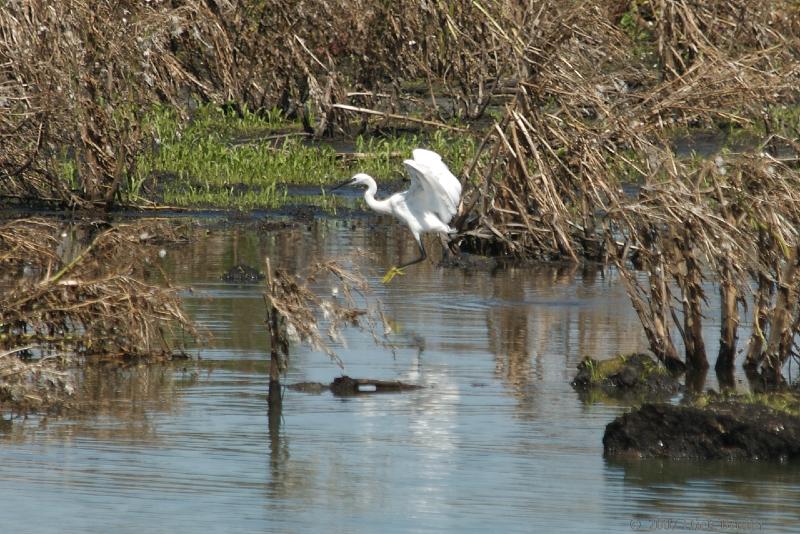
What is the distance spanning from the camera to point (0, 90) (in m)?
16.5

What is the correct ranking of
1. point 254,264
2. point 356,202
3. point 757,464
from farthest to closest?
1. point 356,202
2. point 254,264
3. point 757,464

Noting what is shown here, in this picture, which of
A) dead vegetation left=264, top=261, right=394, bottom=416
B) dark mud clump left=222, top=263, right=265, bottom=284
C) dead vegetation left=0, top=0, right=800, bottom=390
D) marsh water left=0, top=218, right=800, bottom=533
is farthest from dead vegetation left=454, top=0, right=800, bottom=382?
dark mud clump left=222, top=263, right=265, bottom=284

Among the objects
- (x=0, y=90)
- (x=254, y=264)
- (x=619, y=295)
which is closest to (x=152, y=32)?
(x=0, y=90)

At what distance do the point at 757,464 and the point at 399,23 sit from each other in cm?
1487

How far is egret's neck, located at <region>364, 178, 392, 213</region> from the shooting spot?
16.0 m

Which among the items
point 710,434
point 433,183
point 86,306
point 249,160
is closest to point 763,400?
point 710,434

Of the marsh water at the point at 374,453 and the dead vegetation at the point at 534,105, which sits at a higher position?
the dead vegetation at the point at 534,105

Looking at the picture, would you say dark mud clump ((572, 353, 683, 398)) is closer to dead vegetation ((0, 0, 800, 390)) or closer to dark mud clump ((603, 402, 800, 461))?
dead vegetation ((0, 0, 800, 390))

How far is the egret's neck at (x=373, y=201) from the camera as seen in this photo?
16.0m

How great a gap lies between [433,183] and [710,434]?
6.30 meters

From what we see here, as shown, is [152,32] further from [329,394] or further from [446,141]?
[329,394]

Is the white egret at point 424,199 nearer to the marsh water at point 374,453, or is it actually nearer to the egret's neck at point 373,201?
the egret's neck at point 373,201

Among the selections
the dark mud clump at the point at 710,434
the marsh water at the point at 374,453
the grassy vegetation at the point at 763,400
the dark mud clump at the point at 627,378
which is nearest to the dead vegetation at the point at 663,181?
the dark mud clump at the point at 627,378

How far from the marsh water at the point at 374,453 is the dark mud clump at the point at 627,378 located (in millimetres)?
245
